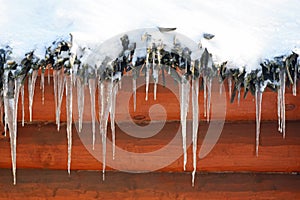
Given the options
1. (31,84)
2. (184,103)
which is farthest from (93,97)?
Answer: (184,103)

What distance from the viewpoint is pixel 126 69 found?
2447mm

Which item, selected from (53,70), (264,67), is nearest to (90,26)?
(53,70)

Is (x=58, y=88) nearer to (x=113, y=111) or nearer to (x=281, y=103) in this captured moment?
(x=113, y=111)

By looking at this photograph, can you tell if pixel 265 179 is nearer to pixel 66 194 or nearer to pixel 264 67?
pixel 264 67

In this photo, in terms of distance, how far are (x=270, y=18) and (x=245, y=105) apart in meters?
0.44

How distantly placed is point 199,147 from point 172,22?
0.68m

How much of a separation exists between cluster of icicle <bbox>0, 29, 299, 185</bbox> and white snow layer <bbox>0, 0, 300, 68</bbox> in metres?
0.05

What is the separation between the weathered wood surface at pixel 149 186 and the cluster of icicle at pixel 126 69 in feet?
1.20

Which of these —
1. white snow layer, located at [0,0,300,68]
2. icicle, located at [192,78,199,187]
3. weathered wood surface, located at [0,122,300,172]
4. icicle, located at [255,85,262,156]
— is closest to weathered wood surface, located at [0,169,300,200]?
weathered wood surface, located at [0,122,300,172]

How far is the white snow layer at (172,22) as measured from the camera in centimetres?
243

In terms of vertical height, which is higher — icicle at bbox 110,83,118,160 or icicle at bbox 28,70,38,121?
icicle at bbox 28,70,38,121

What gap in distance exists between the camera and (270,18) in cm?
271

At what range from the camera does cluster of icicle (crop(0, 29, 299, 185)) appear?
2371 mm

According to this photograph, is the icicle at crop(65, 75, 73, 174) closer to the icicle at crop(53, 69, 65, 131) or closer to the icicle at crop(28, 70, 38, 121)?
the icicle at crop(53, 69, 65, 131)
